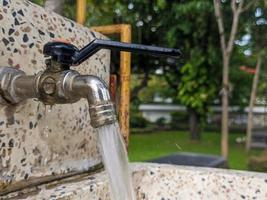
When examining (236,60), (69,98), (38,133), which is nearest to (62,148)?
(38,133)

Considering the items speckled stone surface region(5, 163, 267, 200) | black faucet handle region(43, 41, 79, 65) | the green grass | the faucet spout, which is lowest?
the green grass

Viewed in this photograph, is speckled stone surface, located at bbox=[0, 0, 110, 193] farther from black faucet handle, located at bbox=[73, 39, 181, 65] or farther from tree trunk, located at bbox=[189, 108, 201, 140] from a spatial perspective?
tree trunk, located at bbox=[189, 108, 201, 140]

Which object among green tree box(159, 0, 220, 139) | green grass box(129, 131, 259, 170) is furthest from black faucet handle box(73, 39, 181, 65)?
green tree box(159, 0, 220, 139)

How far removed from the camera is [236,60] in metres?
8.40

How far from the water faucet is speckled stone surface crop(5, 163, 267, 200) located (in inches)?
11.1

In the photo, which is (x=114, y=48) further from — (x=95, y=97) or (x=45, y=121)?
(x=45, y=121)

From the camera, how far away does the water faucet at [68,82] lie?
2.18ft

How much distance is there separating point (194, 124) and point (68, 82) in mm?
8231

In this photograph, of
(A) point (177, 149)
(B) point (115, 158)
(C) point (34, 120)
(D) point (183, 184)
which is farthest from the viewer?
(A) point (177, 149)

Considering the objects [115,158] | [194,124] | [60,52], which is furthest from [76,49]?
[194,124]

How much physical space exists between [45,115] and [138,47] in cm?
28

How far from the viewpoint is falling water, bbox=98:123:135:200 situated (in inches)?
25.8

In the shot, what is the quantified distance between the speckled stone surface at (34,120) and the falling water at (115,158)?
9.2 inches

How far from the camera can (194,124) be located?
28.9ft
